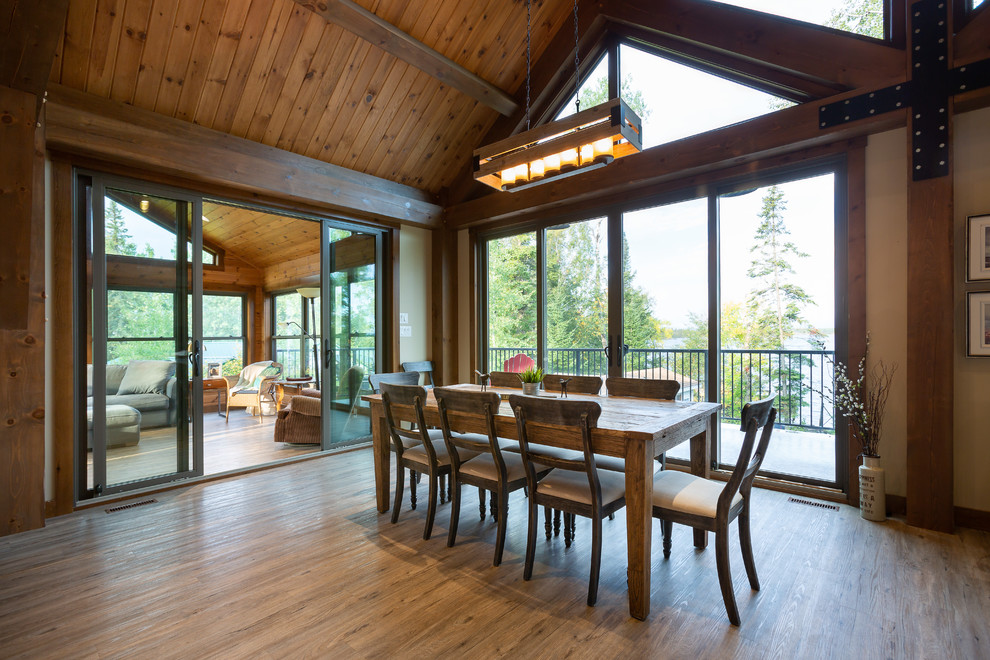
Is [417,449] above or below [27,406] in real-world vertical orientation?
below

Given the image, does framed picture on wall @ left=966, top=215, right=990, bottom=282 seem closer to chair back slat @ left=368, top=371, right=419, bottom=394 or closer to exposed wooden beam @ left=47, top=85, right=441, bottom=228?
chair back slat @ left=368, top=371, right=419, bottom=394

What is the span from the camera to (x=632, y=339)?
435 centimetres

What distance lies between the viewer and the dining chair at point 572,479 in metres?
2.04

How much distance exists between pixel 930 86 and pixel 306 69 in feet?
14.2

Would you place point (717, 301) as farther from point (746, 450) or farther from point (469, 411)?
point (469, 411)

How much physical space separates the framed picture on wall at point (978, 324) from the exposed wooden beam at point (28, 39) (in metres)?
4.66

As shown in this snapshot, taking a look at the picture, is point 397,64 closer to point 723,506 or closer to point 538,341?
point 538,341

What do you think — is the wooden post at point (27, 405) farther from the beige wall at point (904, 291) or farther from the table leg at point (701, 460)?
the beige wall at point (904, 291)

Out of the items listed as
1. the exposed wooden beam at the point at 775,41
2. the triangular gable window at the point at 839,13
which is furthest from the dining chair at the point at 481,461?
the triangular gable window at the point at 839,13

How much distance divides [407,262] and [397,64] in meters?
2.11

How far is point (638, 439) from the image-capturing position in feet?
6.38

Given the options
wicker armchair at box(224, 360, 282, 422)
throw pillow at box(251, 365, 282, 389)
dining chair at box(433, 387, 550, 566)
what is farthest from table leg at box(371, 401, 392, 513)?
throw pillow at box(251, 365, 282, 389)

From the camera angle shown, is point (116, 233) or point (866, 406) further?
point (116, 233)

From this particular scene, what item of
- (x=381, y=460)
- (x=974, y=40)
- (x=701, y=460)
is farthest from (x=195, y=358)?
(x=974, y=40)
